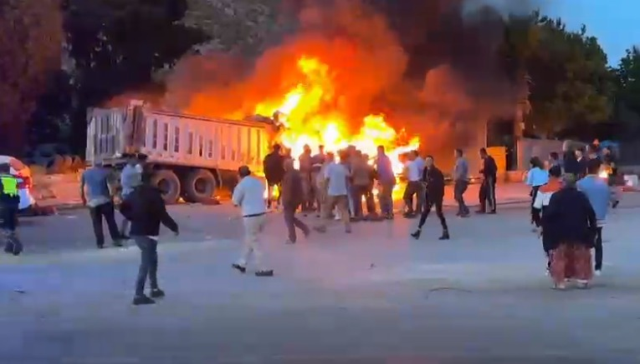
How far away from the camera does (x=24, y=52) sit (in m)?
32.3

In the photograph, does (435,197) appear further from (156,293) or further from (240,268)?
(156,293)

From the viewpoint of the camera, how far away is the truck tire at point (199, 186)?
27344 mm

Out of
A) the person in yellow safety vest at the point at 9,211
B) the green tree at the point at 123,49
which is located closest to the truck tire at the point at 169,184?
the person in yellow safety vest at the point at 9,211

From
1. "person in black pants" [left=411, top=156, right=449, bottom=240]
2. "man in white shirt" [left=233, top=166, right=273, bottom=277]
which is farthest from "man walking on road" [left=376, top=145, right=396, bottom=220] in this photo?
"man in white shirt" [left=233, top=166, right=273, bottom=277]

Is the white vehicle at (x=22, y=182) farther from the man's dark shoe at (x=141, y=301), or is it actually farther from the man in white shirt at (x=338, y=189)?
the man's dark shoe at (x=141, y=301)

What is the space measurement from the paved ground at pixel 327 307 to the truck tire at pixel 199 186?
1041cm

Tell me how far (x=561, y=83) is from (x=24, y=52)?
76.1 feet

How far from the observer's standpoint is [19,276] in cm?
1295

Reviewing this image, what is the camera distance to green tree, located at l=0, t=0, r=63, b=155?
31.5m

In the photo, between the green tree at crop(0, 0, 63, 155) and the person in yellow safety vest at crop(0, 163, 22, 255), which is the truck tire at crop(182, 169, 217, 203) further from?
the person in yellow safety vest at crop(0, 163, 22, 255)

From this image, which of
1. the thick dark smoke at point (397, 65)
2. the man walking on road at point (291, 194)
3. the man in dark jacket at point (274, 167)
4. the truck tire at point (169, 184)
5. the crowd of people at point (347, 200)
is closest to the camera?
the crowd of people at point (347, 200)

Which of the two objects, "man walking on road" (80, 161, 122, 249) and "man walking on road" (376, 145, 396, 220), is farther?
"man walking on road" (376, 145, 396, 220)

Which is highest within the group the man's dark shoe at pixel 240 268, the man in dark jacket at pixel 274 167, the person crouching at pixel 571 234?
the man in dark jacket at pixel 274 167

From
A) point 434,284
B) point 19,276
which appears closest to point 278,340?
point 434,284
